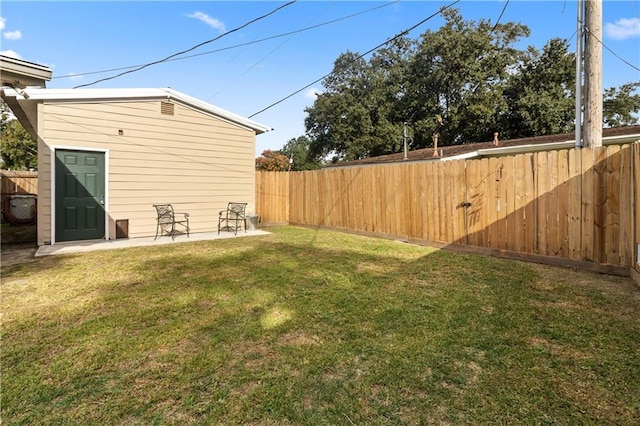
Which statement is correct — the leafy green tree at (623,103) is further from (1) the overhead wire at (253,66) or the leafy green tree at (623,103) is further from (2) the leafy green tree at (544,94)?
(1) the overhead wire at (253,66)

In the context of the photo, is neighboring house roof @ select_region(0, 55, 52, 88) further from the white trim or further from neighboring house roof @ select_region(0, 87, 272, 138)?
the white trim

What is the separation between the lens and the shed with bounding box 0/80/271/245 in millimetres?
6535

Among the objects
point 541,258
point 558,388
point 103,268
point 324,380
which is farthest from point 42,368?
point 541,258

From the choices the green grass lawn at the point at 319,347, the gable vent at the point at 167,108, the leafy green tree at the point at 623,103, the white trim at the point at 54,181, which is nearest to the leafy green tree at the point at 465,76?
the leafy green tree at the point at 623,103

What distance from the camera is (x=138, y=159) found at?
7605 millimetres

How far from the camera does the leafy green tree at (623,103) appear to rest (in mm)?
21625

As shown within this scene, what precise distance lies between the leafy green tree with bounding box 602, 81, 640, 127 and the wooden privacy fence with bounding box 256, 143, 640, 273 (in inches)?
917

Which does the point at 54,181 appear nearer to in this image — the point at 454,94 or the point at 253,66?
the point at 253,66

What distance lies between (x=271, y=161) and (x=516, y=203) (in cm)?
3605

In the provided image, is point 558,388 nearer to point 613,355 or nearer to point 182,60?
point 613,355

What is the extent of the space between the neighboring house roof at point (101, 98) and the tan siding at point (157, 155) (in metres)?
0.14

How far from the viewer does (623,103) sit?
21.6 metres

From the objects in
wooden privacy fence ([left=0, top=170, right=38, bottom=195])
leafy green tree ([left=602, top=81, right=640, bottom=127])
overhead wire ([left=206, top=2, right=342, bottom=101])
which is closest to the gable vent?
overhead wire ([left=206, top=2, right=342, bottom=101])

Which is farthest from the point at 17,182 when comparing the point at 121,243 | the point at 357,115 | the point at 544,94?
the point at 544,94
